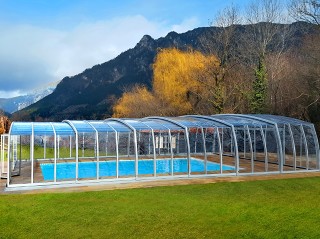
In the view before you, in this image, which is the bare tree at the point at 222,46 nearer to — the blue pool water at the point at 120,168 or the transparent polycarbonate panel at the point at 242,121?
the transparent polycarbonate panel at the point at 242,121

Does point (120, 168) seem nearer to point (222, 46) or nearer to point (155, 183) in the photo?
point (155, 183)

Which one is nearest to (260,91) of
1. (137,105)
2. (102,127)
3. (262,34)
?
(262,34)

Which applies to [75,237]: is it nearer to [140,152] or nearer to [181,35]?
[140,152]

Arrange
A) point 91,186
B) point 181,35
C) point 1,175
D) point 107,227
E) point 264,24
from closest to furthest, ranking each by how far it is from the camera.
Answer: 1. point 107,227
2. point 91,186
3. point 1,175
4. point 264,24
5. point 181,35

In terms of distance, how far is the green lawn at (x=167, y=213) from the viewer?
7.75m

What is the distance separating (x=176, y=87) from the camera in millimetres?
34906

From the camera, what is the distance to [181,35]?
121 meters

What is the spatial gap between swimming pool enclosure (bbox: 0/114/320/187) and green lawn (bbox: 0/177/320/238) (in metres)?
2.44

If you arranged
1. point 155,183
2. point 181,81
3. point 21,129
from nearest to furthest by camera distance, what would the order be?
1. point 21,129
2. point 155,183
3. point 181,81

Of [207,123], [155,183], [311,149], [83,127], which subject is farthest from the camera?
[311,149]

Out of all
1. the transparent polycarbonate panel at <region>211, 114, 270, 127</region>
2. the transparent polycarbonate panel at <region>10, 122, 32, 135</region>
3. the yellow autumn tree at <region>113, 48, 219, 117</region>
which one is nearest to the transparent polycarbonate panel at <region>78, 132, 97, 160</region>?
the transparent polycarbonate panel at <region>10, 122, 32, 135</region>

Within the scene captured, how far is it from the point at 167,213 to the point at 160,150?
39.8 feet

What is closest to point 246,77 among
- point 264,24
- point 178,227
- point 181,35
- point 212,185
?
point 264,24

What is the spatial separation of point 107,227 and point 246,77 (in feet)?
99.5
